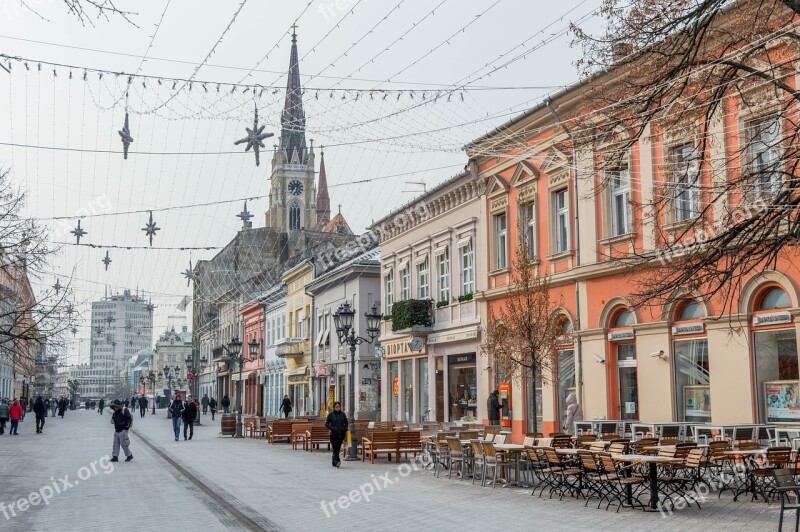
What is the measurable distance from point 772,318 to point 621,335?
16.2ft

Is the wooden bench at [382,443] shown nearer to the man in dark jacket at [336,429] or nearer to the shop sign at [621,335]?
the man in dark jacket at [336,429]

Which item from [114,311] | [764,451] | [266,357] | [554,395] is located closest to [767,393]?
[764,451]

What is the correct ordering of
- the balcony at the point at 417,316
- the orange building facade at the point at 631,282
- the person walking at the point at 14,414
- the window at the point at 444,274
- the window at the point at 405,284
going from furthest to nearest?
the person walking at the point at 14,414 < the window at the point at 405,284 < the balcony at the point at 417,316 < the window at the point at 444,274 < the orange building facade at the point at 631,282

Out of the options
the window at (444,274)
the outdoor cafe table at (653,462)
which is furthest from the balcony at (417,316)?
the outdoor cafe table at (653,462)

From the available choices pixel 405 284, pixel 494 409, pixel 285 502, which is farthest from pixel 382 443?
pixel 405 284

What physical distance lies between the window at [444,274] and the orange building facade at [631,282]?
301 cm

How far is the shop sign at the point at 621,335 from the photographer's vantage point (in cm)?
2245

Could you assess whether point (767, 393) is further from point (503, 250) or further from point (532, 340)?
point (503, 250)

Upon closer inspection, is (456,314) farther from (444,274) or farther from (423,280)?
(423,280)

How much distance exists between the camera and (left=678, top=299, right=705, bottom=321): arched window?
20484 millimetres

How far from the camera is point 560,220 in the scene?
2603cm

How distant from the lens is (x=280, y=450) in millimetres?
27344

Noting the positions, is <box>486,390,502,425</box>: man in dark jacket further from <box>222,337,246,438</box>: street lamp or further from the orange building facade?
<box>222,337,246,438</box>: street lamp

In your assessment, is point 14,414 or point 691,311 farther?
point 14,414
